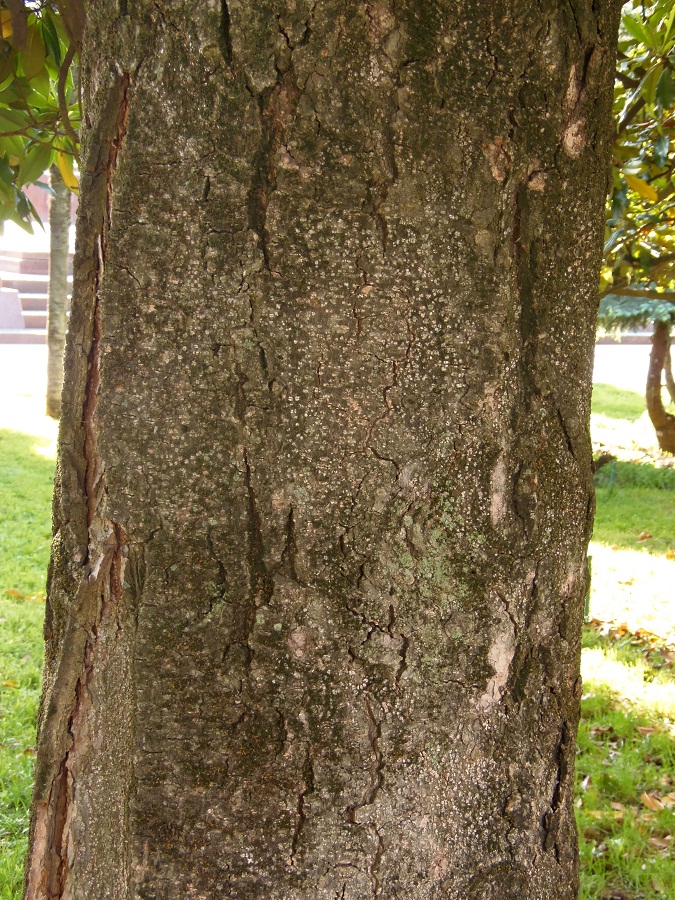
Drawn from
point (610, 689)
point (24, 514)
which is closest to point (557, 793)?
point (610, 689)

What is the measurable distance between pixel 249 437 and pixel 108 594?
320 millimetres

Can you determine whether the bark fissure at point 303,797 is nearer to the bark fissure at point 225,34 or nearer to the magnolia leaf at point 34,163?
the bark fissure at point 225,34

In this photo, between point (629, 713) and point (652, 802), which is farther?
point (629, 713)

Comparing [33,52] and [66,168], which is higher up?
[33,52]

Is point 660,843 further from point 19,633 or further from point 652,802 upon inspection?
point 19,633

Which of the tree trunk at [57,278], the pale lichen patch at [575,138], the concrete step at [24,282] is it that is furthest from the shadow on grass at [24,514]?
the concrete step at [24,282]

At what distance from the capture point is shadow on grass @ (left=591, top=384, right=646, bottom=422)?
47.3 feet

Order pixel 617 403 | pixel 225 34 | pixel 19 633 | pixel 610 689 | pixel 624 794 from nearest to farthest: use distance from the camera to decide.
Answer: pixel 225 34 → pixel 624 794 → pixel 610 689 → pixel 19 633 → pixel 617 403

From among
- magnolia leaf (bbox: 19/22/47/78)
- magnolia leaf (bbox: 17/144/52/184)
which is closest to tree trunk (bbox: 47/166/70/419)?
magnolia leaf (bbox: 17/144/52/184)

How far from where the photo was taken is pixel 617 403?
15.8 m

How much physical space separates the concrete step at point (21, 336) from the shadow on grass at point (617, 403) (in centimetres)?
1267

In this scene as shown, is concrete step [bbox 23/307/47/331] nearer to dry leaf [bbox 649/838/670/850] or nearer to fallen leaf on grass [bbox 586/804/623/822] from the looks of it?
fallen leaf on grass [bbox 586/804/623/822]

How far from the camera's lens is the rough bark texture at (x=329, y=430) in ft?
3.31

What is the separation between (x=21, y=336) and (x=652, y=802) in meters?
18.9
